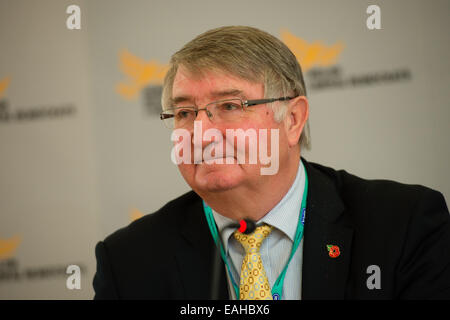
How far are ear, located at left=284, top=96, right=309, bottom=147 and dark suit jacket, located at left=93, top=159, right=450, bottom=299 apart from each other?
203 millimetres

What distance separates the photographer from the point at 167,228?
6.66ft

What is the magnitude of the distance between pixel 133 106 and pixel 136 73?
20cm

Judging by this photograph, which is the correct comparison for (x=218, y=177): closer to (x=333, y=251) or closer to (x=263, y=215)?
(x=263, y=215)

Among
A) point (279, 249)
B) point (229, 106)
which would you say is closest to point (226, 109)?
point (229, 106)

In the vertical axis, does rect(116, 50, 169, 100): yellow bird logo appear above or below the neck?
above

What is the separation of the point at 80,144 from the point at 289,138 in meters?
1.61

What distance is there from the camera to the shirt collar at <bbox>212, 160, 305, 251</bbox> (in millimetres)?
1834

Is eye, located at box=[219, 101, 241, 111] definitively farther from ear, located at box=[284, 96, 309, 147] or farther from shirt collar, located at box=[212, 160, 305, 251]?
shirt collar, located at box=[212, 160, 305, 251]

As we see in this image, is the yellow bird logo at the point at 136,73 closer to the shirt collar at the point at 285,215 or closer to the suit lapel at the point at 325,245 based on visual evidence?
the shirt collar at the point at 285,215

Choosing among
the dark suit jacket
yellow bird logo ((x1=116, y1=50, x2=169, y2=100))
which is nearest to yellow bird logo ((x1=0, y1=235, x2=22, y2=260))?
yellow bird logo ((x1=116, y1=50, x2=169, y2=100))
